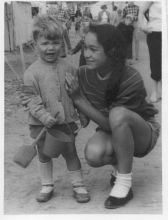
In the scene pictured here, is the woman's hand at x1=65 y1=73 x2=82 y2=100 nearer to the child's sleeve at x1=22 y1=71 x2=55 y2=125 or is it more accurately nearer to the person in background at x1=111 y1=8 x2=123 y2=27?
the child's sleeve at x1=22 y1=71 x2=55 y2=125

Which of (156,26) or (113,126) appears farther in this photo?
(156,26)

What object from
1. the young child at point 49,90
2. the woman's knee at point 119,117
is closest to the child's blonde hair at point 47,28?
the young child at point 49,90

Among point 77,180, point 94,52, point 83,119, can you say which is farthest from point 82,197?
point 94,52

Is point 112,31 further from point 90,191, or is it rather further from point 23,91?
point 90,191

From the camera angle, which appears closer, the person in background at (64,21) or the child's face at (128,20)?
the person in background at (64,21)

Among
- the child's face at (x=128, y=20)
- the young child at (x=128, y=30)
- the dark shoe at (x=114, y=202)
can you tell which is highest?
the child's face at (x=128, y=20)

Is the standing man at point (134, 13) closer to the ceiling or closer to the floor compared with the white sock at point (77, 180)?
closer to the ceiling

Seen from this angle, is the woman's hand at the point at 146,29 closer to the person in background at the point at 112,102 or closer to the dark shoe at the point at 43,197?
the person in background at the point at 112,102

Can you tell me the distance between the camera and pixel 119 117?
1126 millimetres

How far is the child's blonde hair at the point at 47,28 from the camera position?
3.67 ft

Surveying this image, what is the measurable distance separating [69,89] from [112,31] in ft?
0.57

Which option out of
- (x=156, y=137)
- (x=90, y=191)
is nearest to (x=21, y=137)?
(x=90, y=191)

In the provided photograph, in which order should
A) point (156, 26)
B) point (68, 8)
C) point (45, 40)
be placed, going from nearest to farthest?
point (45, 40) → point (68, 8) → point (156, 26)

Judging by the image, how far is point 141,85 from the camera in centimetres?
116
